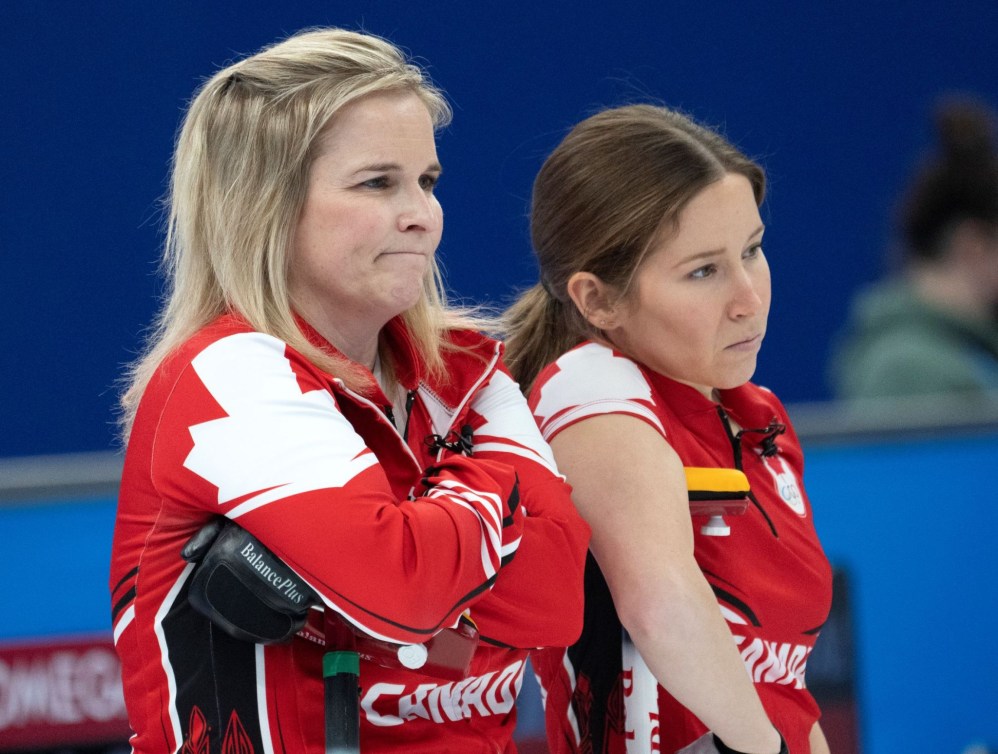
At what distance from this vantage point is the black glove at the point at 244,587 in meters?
1.32

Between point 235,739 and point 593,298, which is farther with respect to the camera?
point 593,298

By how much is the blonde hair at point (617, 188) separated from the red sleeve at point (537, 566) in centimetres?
30

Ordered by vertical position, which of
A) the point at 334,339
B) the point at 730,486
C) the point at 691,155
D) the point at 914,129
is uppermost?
the point at 914,129

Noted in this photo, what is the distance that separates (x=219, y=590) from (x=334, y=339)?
0.37m

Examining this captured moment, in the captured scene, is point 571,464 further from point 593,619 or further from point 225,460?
point 225,460

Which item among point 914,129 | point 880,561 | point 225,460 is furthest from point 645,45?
point 225,460

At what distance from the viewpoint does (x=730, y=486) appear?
1.65 metres

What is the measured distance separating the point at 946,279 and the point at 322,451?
2.80 meters

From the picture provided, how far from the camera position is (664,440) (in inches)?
66.0

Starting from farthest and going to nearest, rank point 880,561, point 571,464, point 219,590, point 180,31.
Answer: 1. point 180,31
2. point 880,561
3. point 571,464
4. point 219,590

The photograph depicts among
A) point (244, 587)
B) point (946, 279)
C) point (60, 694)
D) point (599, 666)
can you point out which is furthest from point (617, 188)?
point (946, 279)

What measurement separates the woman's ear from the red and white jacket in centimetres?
27

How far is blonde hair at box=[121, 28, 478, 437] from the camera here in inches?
58.3

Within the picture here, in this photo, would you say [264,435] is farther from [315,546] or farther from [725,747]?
[725,747]
